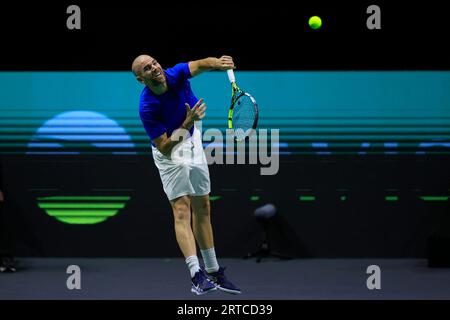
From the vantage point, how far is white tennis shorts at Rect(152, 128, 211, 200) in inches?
228

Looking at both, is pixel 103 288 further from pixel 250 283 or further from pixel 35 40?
pixel 35 40

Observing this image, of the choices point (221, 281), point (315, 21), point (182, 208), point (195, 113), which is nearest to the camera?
point (195, 113)

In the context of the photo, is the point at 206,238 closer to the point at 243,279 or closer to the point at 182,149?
the point at 182,149

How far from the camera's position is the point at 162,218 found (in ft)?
29.2

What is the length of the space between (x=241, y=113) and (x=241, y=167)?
9.88 ft

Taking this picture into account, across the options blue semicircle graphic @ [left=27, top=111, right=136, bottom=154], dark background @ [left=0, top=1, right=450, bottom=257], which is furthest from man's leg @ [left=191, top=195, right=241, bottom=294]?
blue semicircle graphic @ [left=27, top=111, right=136, bottom=154]

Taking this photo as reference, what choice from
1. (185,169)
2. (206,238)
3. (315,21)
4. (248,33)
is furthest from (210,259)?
(248,33)

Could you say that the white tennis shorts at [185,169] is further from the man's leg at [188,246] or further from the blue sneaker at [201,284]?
the blue sneaker at [201,284]

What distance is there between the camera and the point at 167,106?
19.0ft

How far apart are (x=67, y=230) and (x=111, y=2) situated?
257 centimetres

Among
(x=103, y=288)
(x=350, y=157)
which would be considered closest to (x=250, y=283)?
(x=103, y=288)

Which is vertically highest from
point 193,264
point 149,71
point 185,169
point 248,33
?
point 248,33

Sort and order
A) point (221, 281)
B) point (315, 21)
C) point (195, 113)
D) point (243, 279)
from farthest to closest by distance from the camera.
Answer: point (315, 21) < point (243, 279) < point (221, 281) < point (195, 113)

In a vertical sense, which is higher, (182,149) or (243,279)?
(182,149)
